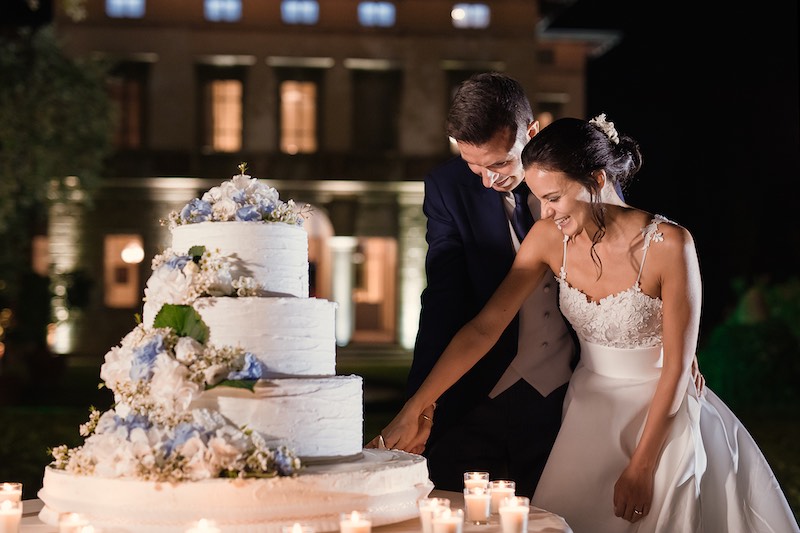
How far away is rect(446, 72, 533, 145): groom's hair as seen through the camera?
4.49 m

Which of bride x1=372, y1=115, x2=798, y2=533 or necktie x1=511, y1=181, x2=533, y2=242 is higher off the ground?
necktie x1=511, y1=181, x2=533, y2=242

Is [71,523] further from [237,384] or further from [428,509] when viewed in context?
[428,509]

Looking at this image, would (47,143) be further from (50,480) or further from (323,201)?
(50,480)

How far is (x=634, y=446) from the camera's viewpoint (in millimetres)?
4488

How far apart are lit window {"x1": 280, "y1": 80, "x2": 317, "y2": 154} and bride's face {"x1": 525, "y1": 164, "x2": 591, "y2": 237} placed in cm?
2276

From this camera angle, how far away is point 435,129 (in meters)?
27.0

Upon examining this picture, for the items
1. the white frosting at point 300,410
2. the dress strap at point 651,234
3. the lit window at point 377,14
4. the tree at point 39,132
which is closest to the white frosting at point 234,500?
the white frosting at point 300,410

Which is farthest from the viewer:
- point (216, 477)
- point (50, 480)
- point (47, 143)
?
point (47, 143)

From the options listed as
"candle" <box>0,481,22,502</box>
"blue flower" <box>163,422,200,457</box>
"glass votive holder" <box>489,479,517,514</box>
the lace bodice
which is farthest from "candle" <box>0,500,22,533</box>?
the lace bodice

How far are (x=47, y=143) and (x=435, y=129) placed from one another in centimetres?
955

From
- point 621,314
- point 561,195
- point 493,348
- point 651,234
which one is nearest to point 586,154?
point 561,195

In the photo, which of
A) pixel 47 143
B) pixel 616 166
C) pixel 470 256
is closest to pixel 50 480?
pixel 470 256

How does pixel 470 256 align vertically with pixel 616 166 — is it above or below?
below

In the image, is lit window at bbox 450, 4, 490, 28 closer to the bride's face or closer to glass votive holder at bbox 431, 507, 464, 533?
the bride's face
